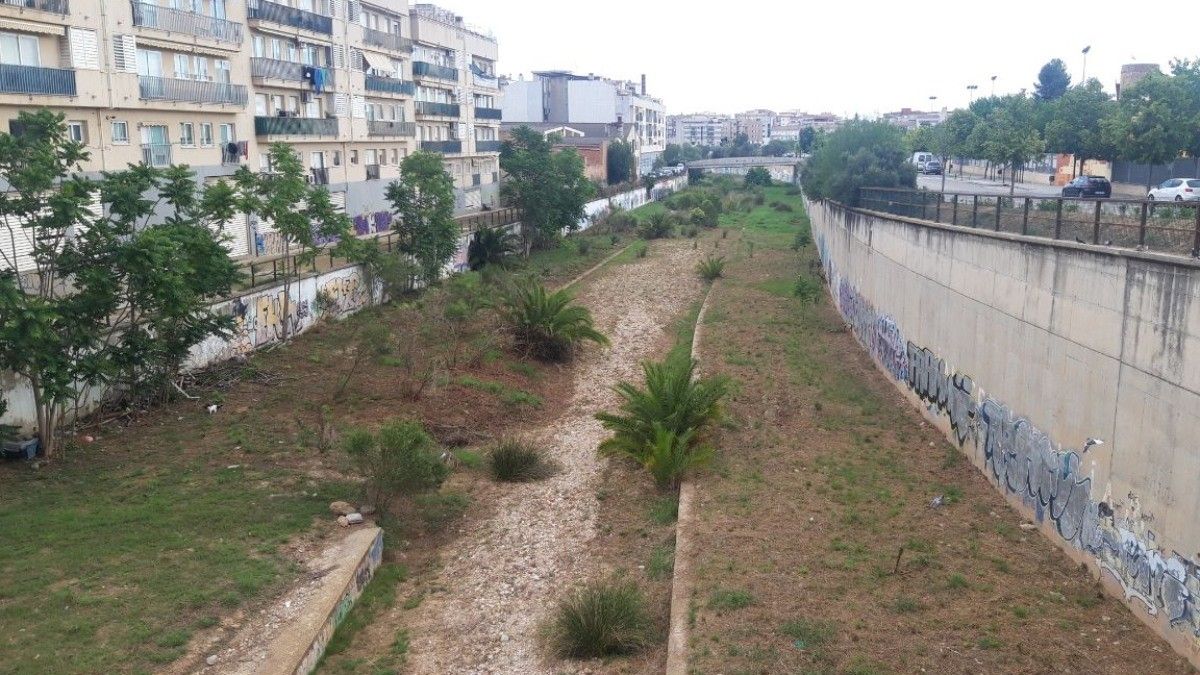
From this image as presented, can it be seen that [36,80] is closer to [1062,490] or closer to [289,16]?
[289,16]

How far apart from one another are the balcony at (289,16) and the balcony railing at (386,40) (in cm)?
407

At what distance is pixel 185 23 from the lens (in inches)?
1344

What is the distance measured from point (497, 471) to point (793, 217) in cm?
6043

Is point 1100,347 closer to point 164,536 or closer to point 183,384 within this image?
point 164,536

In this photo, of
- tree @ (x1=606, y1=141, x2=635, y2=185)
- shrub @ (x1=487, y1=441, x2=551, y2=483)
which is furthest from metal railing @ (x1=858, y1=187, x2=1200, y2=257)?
tree @ (x1=606, y1=141, x2=635, y2=185)

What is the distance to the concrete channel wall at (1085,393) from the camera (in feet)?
33.8

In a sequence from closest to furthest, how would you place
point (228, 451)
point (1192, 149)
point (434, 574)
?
point (434, 574)
point (228, 451)
point (1192, 149)

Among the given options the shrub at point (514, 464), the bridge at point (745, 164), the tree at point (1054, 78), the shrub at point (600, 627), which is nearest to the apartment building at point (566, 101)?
the bridge at point (745, 164)

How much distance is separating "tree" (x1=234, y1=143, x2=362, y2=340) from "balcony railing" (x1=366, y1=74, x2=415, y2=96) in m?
24.6

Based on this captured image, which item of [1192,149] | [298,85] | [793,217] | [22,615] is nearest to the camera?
[22,615]

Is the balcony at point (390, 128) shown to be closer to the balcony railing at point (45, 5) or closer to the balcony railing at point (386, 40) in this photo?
the balcony railing at point (386, 40)

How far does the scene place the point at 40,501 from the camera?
14.3 metres

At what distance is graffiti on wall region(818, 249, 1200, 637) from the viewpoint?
33.8ft

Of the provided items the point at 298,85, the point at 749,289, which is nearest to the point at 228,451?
the point at 749,289
